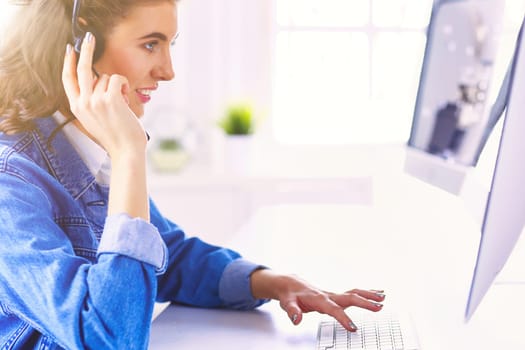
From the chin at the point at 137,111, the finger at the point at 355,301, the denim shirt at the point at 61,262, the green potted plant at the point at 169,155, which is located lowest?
the green potted plant at the point at 169,155

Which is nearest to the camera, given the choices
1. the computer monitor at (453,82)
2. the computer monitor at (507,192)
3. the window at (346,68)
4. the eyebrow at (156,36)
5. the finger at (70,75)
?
the computer monitor at (507,192)

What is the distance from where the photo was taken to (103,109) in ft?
2.89

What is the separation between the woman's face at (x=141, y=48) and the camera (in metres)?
0.99

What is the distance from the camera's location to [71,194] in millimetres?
927

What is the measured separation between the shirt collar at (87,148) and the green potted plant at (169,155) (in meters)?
1.73

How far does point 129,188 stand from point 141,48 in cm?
26

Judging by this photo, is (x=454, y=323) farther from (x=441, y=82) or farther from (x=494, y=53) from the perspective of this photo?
(x=494, y=53)

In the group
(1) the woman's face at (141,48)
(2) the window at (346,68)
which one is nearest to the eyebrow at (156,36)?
(1) the woman's face at (141,48)

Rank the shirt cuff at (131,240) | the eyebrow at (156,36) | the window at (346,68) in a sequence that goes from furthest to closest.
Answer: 1. the window at (346,68)
2. the eyebrow at (156,36)
3. the shirt cuff at (131,240)

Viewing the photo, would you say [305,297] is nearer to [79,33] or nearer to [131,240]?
[131,240]

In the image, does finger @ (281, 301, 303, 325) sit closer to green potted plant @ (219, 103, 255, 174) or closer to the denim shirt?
the denim shirt

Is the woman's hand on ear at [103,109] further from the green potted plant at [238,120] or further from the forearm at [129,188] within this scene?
the green potted plant at [238,120]

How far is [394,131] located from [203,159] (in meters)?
0.83

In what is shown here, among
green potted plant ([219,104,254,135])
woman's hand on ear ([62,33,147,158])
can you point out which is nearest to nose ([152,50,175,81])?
woman's hand on ear ([62,33,147,158])
